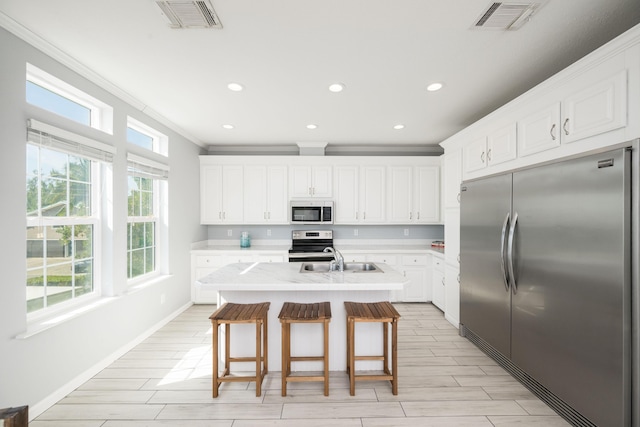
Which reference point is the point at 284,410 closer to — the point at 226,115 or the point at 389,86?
the point at 389,86

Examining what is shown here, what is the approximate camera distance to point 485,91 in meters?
2.90

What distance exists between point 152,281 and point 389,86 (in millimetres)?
3417

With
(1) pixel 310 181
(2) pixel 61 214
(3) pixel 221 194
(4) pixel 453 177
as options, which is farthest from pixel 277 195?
(2) pixel 61 214

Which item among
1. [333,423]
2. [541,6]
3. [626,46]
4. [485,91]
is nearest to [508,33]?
[541,6]

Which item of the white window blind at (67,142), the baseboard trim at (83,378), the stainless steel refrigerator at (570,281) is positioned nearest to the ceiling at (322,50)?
the white window blind at (67,142)

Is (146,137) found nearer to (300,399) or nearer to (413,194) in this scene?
(300,399)

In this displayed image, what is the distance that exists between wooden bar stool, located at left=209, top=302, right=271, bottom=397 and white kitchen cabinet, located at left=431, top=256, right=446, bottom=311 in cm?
283

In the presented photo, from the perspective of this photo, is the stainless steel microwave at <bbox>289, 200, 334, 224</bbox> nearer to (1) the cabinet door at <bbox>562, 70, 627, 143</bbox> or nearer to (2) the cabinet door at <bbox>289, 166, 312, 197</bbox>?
(2) the cabinet door at <bbox>289, 166, 312, 197</bbox>

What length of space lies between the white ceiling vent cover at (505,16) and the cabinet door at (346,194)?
3132 millimetres

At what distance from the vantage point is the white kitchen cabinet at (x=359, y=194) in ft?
16.3

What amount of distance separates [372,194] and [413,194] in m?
0.68

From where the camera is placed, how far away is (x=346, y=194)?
16.3 feet

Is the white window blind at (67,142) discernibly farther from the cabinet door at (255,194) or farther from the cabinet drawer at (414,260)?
the cabinet drawer at (414,260)

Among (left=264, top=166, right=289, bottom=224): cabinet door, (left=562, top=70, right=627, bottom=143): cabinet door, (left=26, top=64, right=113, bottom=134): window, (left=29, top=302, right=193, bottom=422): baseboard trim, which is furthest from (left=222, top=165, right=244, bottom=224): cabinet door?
(left=562, top=70, right=627, bottom=143): cabinet door
